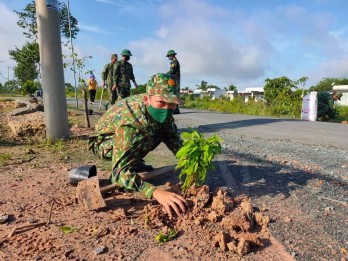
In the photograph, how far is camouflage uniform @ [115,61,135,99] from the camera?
838 cm

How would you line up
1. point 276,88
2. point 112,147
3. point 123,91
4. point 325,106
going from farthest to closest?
point 276,88 → point 325,106 → point 123,91 → point 112,147

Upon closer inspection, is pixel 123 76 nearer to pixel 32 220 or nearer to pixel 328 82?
pixel 32 220

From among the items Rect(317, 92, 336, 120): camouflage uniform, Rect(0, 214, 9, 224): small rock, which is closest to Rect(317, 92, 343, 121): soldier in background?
Rect(317, 92, 336, 120): camouflage uniform

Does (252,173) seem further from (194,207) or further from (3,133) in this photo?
(3,133)

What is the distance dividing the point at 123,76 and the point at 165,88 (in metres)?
6.30

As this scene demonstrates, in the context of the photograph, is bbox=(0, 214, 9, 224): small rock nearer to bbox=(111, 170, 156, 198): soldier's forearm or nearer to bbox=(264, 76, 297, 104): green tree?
bbox=(111, 170, 156, 198): soldier's forearm

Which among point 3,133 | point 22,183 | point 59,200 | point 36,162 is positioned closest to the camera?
point 59,200

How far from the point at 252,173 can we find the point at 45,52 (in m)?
3.81

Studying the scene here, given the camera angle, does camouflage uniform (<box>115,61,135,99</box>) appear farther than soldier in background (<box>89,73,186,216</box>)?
Yes

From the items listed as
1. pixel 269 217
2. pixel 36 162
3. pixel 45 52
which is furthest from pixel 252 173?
pixel 45 52

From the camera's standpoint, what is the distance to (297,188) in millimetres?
3016

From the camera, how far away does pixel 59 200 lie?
2822 millimetres

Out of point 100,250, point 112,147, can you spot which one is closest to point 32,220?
point 100,250

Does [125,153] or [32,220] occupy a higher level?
[125,153]
